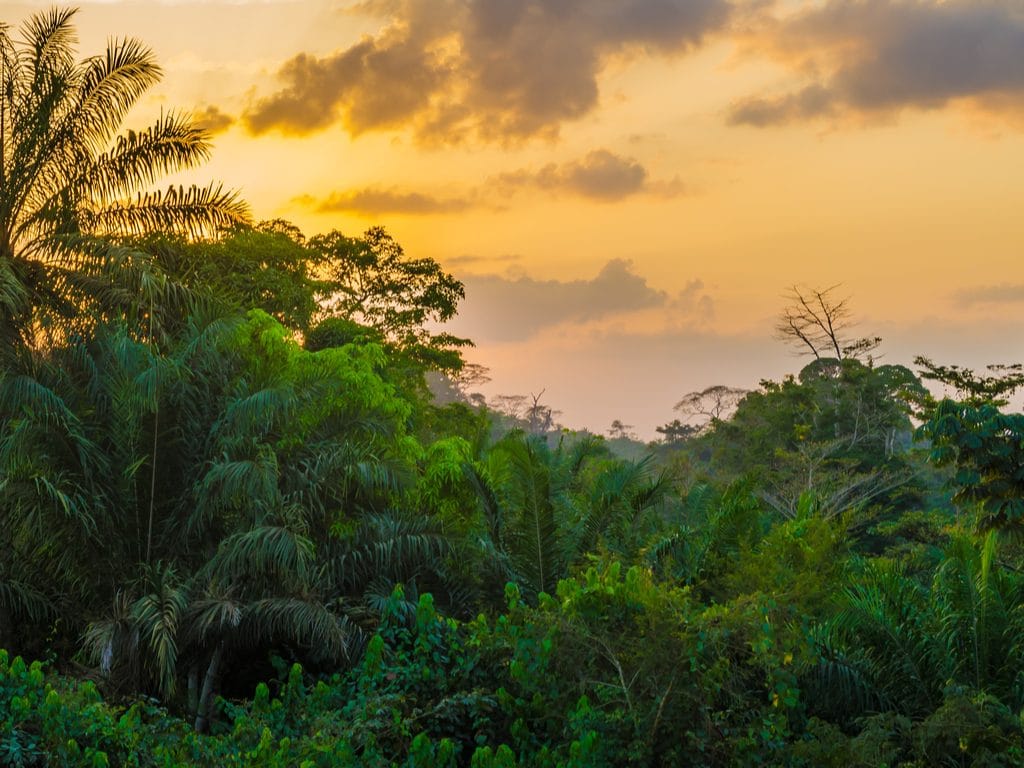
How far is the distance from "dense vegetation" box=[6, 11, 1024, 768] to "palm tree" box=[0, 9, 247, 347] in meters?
0.04

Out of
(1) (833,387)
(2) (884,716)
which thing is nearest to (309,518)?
(2) (884,716)

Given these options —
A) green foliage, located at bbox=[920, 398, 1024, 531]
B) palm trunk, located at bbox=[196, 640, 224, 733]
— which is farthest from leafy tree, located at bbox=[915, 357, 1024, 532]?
palm trunk, located at bbox=[196, 640, 224, 733]

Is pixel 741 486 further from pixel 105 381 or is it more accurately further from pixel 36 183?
pixel 36 183

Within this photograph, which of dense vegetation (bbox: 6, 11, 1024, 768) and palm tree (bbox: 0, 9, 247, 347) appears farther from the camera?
palm tree (bbox: 0, 9, 247, 347)

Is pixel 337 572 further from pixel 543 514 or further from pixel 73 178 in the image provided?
pixel 73 178

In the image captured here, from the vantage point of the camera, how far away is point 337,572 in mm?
14172

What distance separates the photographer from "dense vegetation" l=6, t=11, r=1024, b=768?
9570mm

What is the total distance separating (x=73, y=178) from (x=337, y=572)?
23.5ft

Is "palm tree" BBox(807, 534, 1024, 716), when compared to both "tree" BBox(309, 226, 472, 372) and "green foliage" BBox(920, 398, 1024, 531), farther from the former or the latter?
"tree" BBox(309, 226, 472, 372)

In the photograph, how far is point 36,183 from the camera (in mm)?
15961

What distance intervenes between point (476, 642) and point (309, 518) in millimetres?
4300

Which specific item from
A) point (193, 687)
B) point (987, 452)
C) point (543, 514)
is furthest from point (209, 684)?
point (987, 452)

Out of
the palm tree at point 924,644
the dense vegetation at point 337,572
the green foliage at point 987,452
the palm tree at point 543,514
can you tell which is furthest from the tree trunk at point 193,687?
the green foliage at point 987,452

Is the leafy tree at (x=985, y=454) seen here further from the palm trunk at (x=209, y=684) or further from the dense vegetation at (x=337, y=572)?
the palm trunk at (x=209, y=684)
